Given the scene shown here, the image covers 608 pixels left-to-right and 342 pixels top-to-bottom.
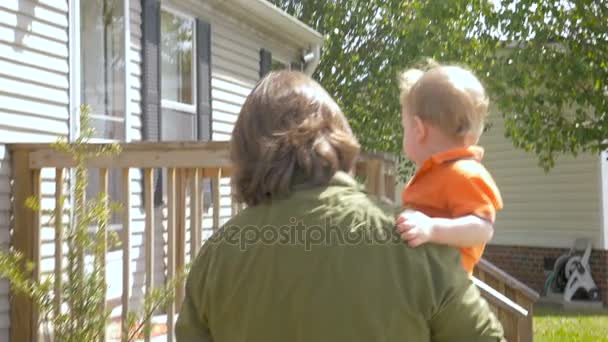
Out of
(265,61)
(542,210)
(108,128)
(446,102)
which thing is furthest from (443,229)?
(542,210)

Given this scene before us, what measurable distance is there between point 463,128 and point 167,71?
21.4ft

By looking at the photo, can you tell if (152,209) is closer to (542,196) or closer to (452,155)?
(452,155)

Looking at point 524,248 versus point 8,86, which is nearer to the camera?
point 8,86

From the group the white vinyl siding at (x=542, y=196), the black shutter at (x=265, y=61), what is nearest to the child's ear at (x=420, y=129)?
the black shutter at (x=265, y=61)

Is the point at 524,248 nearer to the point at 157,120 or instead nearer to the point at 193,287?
the point at 157,120

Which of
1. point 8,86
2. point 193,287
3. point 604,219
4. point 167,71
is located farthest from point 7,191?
point 604,219

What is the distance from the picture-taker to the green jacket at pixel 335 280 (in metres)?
1.65

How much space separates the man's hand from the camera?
1.70 m

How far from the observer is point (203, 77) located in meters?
9.09

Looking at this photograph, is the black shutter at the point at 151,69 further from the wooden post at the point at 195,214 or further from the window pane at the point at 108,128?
the wooden post at the point at 195,214

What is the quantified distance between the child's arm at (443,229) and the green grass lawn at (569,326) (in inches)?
327

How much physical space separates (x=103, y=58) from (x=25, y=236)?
6.61 ft

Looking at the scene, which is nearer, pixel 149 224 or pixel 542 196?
pixel 149 224

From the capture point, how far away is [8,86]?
5996 millimetres
